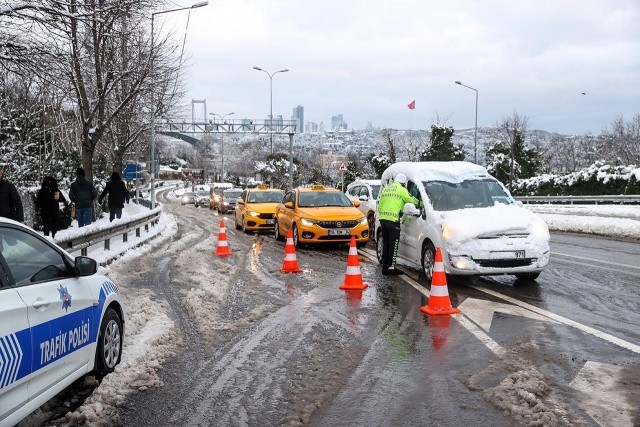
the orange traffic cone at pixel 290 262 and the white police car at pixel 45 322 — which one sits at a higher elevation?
the white police car at pixel 45 322

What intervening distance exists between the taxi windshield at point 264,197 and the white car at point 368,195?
2781 millimetres

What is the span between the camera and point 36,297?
3.92 metres

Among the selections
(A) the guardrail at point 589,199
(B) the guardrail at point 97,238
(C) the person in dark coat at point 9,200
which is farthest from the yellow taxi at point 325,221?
(A) the guardrail at point 589,199

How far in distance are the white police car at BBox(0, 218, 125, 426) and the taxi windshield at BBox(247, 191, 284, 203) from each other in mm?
16579

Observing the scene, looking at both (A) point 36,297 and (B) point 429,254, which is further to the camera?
(B) point 429,254

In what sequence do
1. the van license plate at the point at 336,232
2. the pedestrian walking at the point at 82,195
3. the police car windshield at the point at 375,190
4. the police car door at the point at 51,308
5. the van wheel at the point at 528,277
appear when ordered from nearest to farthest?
the police car door at the point at 51,308 → the van wheel at the point at 528,277 → the van license plate at the point at 336,232 → the pedestrian walking at the point at 82,195 → the police car windshield at the point at 375,190

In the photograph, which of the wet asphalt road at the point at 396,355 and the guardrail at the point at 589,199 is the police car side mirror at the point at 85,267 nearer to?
the wet asphalt road at the point at 396,355

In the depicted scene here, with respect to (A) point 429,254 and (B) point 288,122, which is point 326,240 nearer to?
(A) point 429,254

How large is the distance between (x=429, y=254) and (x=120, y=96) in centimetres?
2176

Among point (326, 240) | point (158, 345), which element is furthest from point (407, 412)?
point (326, 240)

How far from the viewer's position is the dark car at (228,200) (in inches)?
1451

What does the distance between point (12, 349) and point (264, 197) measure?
750 inches

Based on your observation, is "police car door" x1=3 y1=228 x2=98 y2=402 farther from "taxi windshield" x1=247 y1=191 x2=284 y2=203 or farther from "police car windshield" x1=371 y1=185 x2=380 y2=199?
"taxi windshield" x1=247 y1=191 x2=284 y2=203

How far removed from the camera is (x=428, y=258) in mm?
10141
